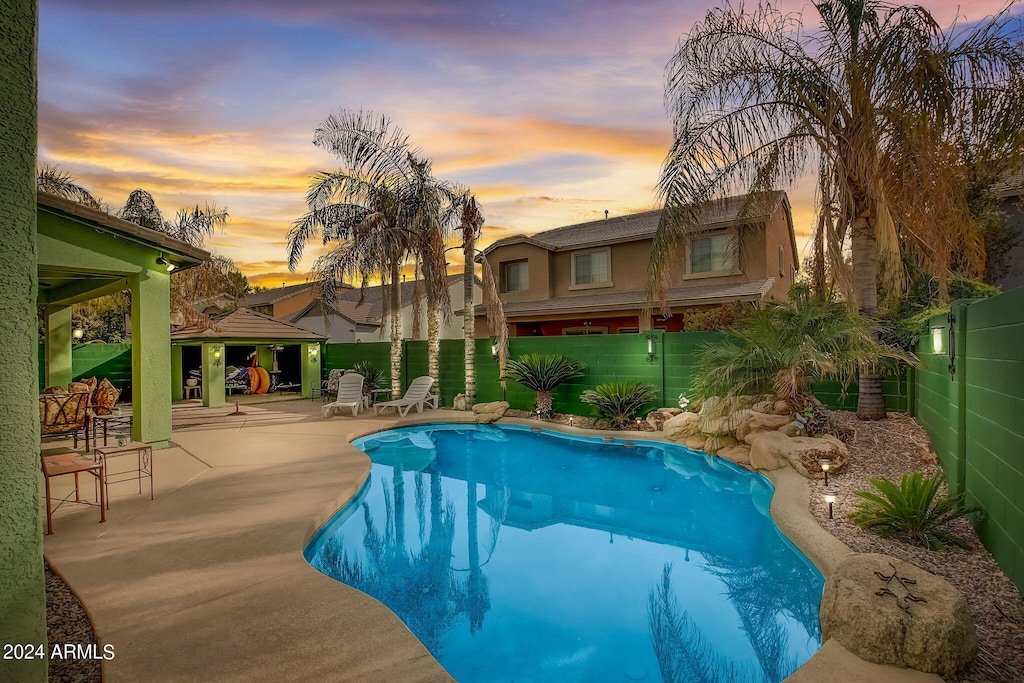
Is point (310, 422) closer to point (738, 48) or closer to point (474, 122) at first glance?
point (474, 122)

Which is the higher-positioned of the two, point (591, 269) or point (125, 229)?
point (591, 269)

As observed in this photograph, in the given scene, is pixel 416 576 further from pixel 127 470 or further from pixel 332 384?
pixel 332 384

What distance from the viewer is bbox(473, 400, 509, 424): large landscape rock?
13.4 metres

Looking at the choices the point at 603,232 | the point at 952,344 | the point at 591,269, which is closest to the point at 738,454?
the point at 952,344

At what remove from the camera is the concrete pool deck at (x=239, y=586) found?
3.04m

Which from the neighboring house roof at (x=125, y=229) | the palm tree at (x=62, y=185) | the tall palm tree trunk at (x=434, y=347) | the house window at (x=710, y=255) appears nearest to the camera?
the neighboring house roof at (x=125, y=229)

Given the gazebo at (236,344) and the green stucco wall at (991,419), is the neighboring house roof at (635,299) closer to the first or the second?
the gazebo at (236,344)

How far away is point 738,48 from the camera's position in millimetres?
8789

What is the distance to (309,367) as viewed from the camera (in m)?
19.4

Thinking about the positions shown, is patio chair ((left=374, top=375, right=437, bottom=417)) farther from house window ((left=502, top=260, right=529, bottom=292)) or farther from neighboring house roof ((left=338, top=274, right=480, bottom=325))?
neighboring house roof ((left=338, top=274, right=480, bottom=325))

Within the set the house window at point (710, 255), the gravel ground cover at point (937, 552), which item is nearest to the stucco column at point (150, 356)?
the gravel ground cover at point (937, 552)

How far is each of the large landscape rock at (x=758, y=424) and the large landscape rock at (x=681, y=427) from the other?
1.10 metres

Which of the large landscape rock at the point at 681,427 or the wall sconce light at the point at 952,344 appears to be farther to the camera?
the large landscape rock at the point at 681,427

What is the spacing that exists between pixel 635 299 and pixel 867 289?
8.49 m
